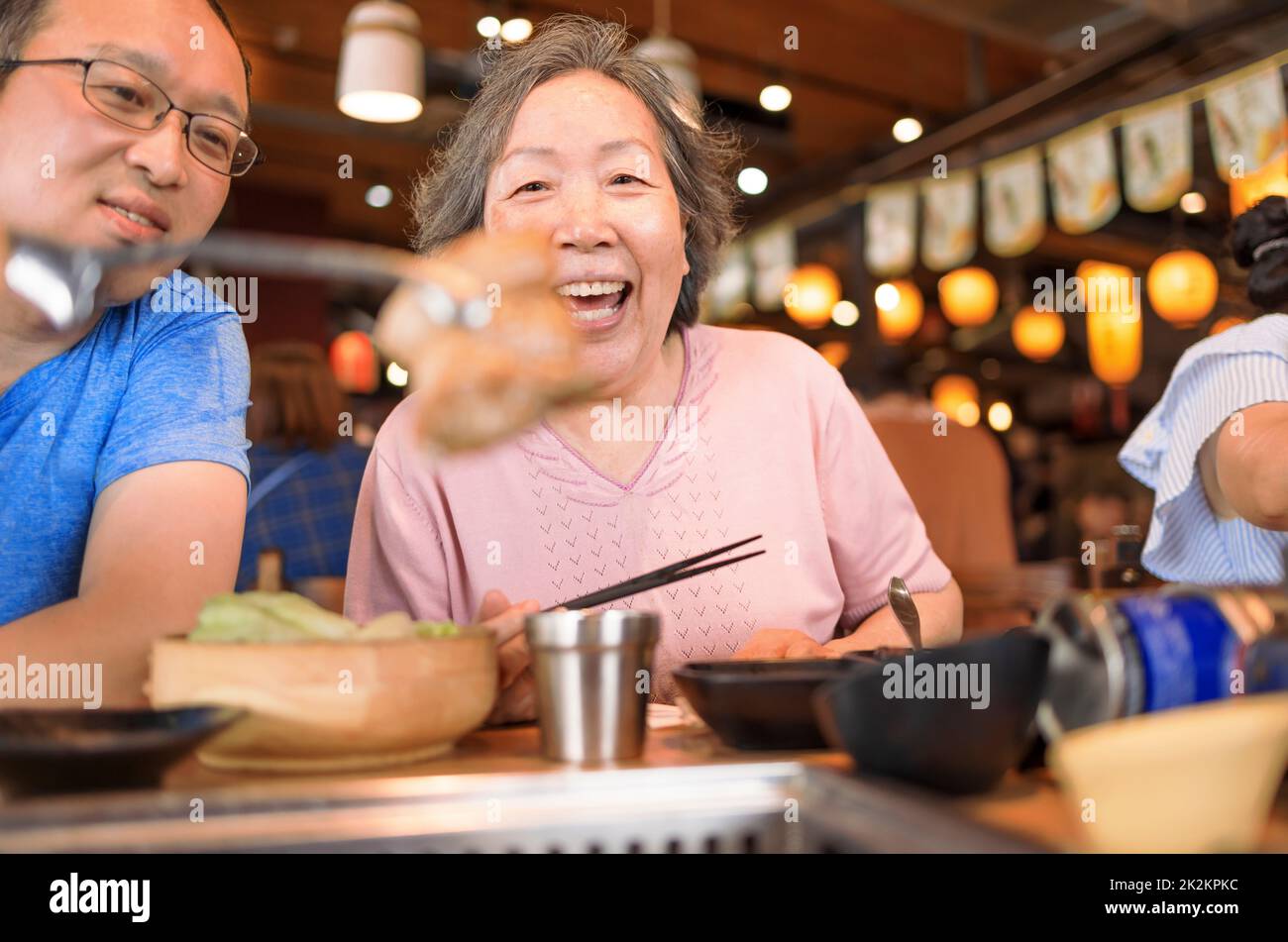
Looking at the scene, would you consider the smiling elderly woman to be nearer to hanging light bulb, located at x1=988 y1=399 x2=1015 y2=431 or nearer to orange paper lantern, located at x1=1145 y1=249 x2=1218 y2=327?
orange paper lantern, located at x1=1145 y1=249 x2=1218 y2=327

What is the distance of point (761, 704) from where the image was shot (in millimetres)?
892

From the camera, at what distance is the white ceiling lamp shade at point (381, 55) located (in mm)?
3773

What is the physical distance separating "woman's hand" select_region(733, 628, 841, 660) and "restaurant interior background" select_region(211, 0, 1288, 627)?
135 centimetres

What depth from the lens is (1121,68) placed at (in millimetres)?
5539

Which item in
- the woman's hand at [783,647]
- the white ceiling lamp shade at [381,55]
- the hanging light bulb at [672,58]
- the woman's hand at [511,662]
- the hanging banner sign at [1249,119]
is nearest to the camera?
the woman's hand at [511,662]

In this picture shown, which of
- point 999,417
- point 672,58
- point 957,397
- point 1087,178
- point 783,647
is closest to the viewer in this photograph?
point 783,647

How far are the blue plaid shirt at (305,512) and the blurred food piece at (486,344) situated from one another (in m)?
2.44

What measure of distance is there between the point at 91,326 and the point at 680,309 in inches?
35.6

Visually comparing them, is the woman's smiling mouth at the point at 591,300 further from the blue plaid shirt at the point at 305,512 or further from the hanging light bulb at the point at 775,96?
the hanging light bulb at the point at 775,96

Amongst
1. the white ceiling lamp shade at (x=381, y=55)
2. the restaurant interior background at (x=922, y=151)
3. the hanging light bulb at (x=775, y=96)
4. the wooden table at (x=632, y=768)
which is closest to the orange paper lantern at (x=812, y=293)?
the restaurant interior background at (x=922, y=151)

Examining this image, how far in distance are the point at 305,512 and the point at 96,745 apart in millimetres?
2536

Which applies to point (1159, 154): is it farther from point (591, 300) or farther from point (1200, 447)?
point (591, 300)

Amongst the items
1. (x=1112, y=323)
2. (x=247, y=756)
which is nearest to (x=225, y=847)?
(x=247, y=756)

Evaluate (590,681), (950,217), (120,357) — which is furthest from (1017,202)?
(590,681)
